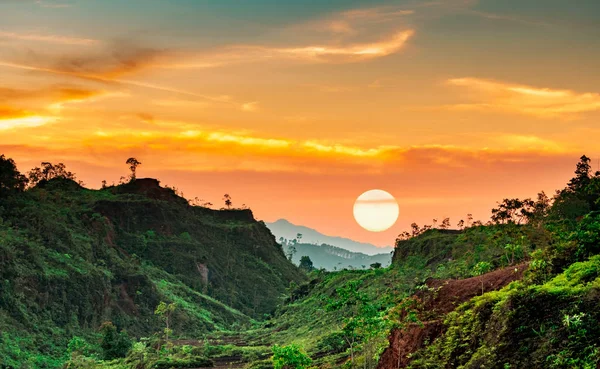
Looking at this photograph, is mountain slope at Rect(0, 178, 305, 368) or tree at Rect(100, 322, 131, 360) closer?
tree at Rect(100, 322, 131, 360)

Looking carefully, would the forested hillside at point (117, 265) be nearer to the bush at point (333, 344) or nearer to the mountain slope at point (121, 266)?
the mountain slope at point (121, 266)

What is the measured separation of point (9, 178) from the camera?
101 metres

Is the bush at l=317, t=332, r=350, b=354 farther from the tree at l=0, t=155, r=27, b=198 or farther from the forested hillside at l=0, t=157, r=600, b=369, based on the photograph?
the tree at l=0, t=155, r=27, b=198

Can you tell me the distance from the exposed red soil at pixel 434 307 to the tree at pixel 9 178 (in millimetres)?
85008

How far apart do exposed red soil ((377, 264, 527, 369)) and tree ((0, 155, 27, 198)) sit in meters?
85.0

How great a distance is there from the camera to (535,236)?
54.3 meters

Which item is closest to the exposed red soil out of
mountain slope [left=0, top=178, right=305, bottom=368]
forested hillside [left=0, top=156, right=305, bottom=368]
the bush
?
the bush

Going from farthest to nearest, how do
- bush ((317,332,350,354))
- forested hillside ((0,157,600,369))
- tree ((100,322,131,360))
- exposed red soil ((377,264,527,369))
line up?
tree ((100,322,131,360)), bush ((317,332,350,354)), exposed red soil ((377,264,527,369)), forested hillside ((0,157,600,369))

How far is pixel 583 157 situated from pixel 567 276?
4977 centimetres

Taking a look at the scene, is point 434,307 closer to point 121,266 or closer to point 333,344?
point 333,344

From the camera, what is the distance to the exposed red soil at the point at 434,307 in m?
29.6

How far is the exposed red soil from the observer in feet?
97.0

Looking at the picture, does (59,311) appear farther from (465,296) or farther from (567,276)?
(567,276)

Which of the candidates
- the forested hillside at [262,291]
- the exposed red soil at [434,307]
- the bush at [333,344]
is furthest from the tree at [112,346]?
the exposed red soil at [434,307]
